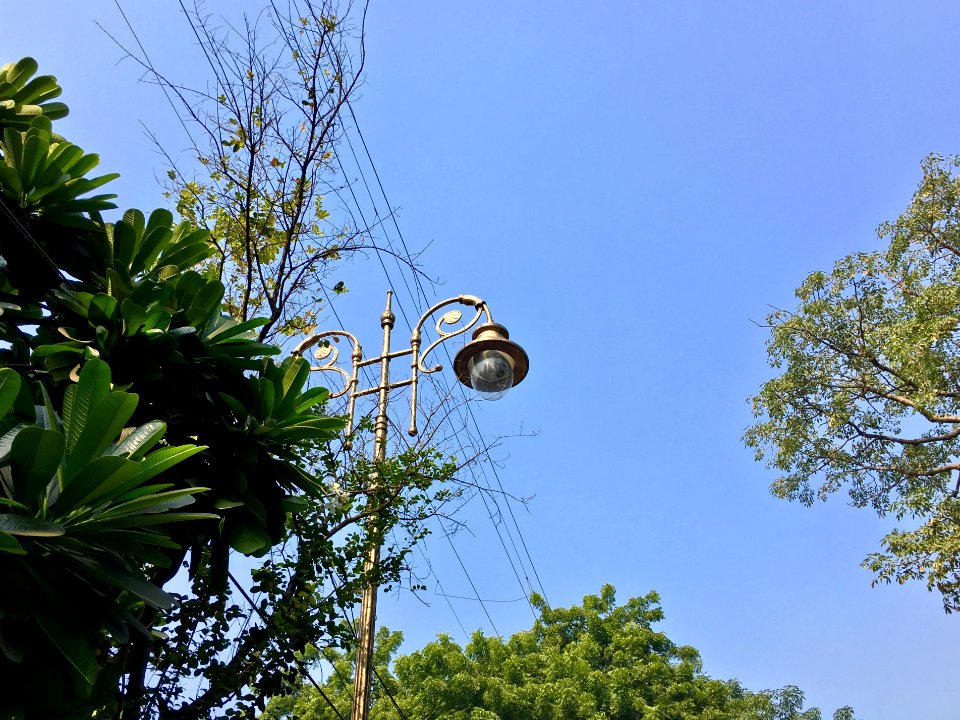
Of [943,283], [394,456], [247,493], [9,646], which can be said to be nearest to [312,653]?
[394,456]

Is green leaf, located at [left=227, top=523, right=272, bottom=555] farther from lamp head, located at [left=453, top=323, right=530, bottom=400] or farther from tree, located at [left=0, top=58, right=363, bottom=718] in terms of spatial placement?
lamp head, located at [left=453, top=323, right=530, bottom=400]

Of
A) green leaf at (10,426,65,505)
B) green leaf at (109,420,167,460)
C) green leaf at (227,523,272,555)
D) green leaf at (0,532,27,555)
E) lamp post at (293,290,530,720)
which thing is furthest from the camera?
lamp post at (293,290,530,720)

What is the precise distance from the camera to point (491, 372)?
559 centimetres

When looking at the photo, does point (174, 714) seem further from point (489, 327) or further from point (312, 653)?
point (489, 327)

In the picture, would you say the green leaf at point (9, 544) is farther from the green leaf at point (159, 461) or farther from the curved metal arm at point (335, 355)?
the curved metal arm at point (335, 355)

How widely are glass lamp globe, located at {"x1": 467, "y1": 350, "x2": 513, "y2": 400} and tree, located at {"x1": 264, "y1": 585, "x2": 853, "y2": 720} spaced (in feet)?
32.5

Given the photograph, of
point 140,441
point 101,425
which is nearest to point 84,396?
point 101,425

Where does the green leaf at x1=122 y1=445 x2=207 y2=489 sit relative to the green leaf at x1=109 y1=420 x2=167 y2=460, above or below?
below

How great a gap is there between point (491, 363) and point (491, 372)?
55 millimetres

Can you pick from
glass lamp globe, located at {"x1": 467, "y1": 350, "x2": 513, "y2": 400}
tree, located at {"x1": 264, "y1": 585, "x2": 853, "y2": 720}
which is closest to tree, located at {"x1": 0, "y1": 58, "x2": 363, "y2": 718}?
glass lamp globe, located at {"x1": 467, "y1": 350, "x2": 513, "y2": 400}

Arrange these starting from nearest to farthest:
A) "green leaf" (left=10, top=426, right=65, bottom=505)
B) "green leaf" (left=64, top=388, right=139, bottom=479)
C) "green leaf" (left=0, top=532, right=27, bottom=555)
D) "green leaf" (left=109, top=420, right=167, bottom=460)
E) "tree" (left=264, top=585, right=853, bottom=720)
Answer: "green leaf" (left=0, top=532, right=27, bottom=555) < "green leaf" (left=10, top=426, right=65, bottom=505) < "green leaf" (left=64, top=388, right=139, bottom=479) < "green leaf" (left=109, top=420, right=167, bottom=460) < "tree" (left=264, top=585, right=853, bottom=720)

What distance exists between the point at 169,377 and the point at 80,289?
0.48 meters

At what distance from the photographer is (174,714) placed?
11.8 ft

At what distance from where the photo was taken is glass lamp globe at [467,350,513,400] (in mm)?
5594
